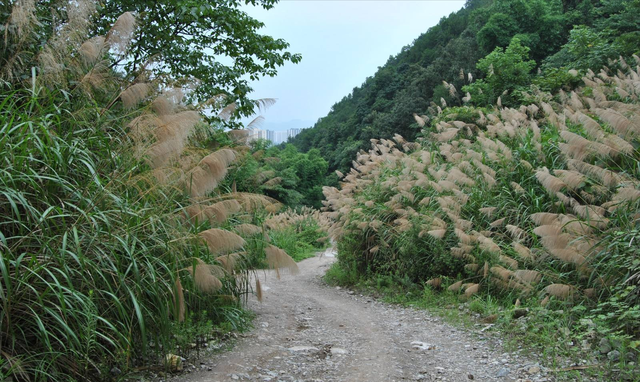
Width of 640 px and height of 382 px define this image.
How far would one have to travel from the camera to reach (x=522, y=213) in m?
6.71

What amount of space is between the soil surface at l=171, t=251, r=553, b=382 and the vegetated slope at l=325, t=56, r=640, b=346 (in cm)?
87

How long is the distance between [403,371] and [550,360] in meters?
1.33

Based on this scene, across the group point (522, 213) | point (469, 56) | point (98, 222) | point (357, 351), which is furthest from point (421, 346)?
point (469, 56)

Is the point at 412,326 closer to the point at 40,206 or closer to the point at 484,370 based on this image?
the point at 484,370

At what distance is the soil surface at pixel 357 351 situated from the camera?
4168 mm

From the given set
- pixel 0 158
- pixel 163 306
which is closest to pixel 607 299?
pixel 163 306

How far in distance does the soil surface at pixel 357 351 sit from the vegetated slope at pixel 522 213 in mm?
874

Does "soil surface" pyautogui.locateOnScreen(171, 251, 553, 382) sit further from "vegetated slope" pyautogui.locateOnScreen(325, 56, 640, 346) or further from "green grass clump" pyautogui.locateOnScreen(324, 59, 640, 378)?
"vegetated slope" pyautogui.locateOnScreen(325, 56, 640, 346)

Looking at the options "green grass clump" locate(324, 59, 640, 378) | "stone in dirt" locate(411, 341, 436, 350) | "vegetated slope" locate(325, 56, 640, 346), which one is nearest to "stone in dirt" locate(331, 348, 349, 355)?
"stone in dirt" locate(411, 341, 436, 350)

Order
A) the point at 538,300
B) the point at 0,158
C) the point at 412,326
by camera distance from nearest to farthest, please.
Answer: the point at 0,158 → the point at 538,300 → the point at 412,326

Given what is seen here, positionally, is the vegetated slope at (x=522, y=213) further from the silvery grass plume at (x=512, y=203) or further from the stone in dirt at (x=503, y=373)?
the stone in dirt at (x=503, y=373)

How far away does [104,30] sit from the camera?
24.0 feet

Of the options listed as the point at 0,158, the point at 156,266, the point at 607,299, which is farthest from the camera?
the point at 607,299

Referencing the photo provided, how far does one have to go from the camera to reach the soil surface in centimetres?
417
